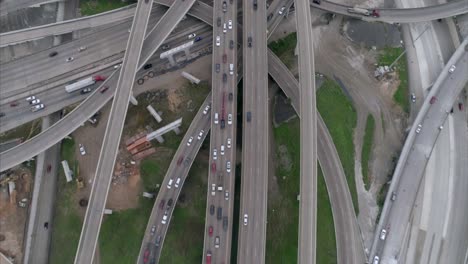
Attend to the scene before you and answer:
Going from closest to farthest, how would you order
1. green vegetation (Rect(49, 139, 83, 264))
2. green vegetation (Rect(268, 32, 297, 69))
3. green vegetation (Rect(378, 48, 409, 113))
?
green vegetation (Rect(49, 139, 83, 264)) < green vegetation (Rect(378, 48, 409, 113)) < green vegetation (Rect(268, 32, 297, 69))

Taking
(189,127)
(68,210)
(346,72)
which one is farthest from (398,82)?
(68,210)

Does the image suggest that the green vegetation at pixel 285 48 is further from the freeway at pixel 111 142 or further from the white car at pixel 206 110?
the freeway at pixel 111 142

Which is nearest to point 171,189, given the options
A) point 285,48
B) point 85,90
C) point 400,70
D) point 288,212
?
point 288,212

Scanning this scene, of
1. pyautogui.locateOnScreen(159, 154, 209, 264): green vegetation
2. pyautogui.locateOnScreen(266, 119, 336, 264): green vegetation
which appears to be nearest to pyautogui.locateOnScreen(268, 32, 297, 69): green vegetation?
pyautogui.locateOnScreen(266, 119, 336, 264): green vegetation

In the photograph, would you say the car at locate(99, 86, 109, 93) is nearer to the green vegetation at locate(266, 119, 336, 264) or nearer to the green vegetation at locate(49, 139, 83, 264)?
the green vegetation at locate(49, 139, 83, 264)

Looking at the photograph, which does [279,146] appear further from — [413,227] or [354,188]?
[413,227]

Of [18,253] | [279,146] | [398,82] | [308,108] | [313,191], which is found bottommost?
[18,253]

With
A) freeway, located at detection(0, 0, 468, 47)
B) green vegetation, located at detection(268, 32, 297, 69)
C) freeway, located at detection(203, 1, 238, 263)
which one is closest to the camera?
freeway, located at detection(203, 1, 238, 263)

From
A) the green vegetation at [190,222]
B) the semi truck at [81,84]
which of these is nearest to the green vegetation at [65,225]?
the semi truck at [81,84]
